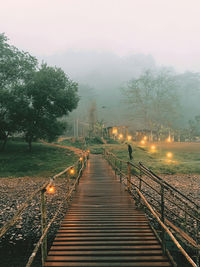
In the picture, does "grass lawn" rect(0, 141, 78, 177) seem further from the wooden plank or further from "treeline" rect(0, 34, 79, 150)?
the wooden plank

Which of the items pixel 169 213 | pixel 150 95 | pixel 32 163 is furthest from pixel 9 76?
pixel 150 95

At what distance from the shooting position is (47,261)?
3355mm

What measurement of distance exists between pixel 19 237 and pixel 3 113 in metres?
21.4

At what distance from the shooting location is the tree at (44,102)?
23172mm

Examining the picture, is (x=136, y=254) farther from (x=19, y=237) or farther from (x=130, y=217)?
(x=19, y=237)

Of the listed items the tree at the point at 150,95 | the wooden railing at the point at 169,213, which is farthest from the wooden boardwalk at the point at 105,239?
the tree at the point at 150,95

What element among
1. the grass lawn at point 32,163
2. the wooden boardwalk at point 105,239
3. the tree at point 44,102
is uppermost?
the tree at point 44,102

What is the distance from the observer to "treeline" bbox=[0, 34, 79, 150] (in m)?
22.8

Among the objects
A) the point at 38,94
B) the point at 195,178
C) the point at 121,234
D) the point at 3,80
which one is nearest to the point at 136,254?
the point at 121,234

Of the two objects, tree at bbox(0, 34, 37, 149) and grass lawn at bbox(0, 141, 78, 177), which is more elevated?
tree at bbox(0, 34, 37, 149)

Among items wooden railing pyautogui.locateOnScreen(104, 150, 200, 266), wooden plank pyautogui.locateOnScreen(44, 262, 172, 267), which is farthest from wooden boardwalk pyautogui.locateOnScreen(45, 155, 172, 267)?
wooden railing pyautogui.locateOnScreen(104, 150, 200, 266)

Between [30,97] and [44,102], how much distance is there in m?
2.21

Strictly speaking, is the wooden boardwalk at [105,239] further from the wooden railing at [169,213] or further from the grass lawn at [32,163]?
the grass lawn at [32,163]

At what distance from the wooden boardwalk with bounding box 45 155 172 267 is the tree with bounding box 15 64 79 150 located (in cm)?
1975
